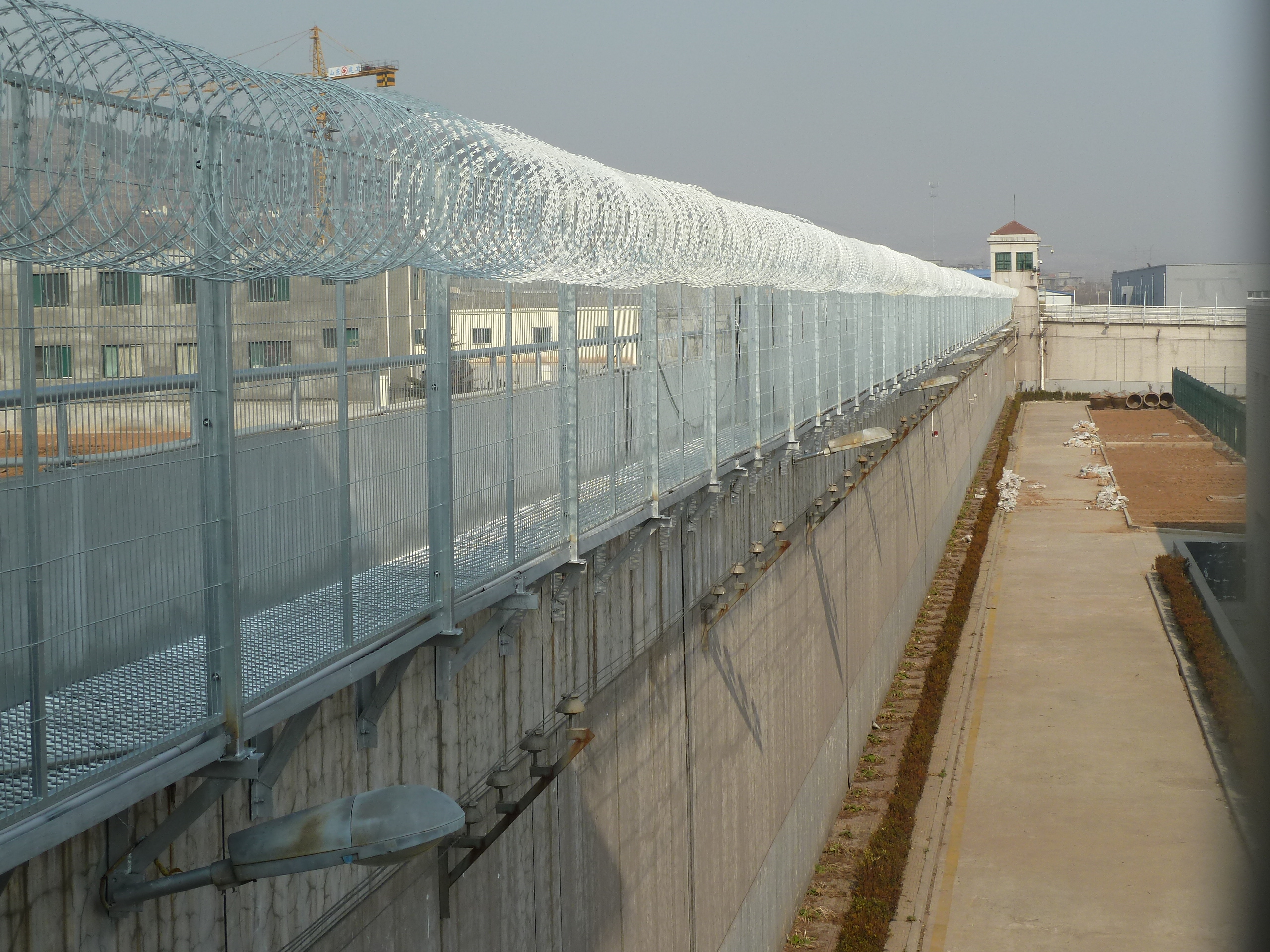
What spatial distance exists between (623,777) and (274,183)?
538 cm

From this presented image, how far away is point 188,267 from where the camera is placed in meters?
3.19

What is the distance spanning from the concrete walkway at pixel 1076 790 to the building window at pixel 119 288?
586 centimetres

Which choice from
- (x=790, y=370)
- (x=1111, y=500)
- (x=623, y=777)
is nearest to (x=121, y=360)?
(x=623, y=777)

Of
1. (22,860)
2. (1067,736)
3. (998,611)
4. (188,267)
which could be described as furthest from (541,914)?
(998,611)

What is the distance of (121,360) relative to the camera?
3301mm

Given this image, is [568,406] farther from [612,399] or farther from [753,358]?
[753,358]

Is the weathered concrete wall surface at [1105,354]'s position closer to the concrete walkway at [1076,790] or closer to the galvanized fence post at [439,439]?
the concrete walkway at [1076,790]

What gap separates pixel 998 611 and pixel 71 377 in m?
22.0

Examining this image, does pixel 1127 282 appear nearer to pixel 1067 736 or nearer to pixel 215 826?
pixel 1067 736

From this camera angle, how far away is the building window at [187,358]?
3605 millimetres

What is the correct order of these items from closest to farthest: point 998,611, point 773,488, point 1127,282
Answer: point 773,488, point 1127,282, point 998,611

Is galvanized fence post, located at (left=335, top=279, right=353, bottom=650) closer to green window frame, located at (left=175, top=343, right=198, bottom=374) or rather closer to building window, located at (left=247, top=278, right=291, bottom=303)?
building window, located at (left=247, top=278, right=291, bottom=303)

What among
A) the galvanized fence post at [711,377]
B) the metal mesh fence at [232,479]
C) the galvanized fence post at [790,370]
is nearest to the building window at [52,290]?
the metal mesh fence at [232,479]

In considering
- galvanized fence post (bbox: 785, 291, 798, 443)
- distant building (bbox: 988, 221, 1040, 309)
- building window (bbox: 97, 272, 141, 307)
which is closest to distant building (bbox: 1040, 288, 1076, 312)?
distant building (bbox: 988, 221, 1040, 309)
